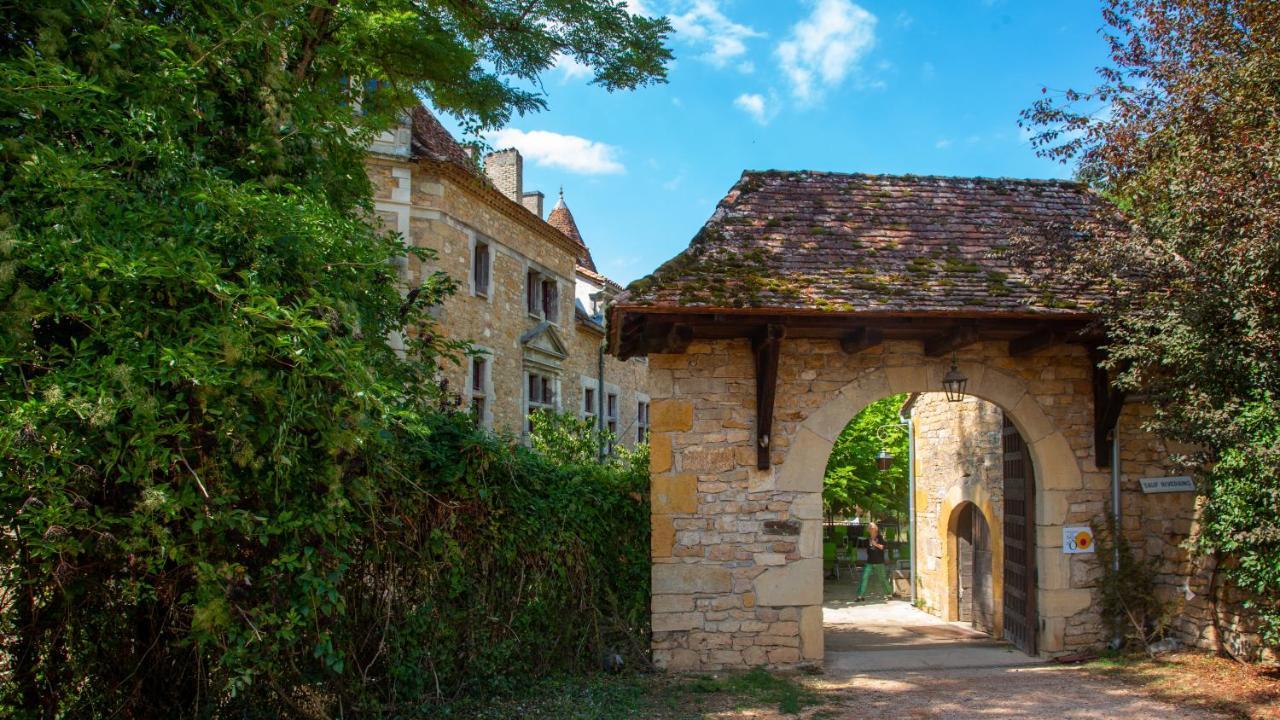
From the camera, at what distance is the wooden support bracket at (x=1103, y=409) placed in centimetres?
723

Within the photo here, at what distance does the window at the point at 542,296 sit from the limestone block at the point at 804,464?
29.8 ft

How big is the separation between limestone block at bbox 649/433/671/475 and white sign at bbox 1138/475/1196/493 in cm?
409

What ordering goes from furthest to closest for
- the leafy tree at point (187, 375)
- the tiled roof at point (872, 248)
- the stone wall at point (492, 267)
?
the stone wall at point (492, 267) → the tiled roof at point (872, 248) → the leafy tree at point (187, 375)

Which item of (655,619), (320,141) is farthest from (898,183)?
(320,141)

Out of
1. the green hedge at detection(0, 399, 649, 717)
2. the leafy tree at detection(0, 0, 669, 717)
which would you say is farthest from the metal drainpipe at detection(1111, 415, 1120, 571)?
the leafy tree at detection(0, 0, 669, 717)

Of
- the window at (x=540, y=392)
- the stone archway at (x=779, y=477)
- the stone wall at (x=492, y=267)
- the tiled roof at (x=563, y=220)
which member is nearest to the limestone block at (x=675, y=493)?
the stone archway at (x=779, y=477)

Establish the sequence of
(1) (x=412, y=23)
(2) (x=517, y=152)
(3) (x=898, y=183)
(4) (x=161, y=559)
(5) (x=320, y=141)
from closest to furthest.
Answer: (4) (x=161, y=559), (5) (x=320, y=141), (1) (x=412, y=23), (3) (x=898, y=183), (2) (x=517, y=152)

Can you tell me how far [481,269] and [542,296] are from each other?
8.51 feet

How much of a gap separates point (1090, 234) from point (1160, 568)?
289 centimetres

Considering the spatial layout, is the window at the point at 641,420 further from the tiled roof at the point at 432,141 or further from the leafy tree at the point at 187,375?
the leafy tree at the point at 187,375

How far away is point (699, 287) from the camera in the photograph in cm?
679

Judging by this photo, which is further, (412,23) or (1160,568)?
(1160,568)

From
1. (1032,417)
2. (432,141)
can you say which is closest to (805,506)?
(1032,417)

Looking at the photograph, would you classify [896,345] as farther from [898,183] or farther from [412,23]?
[412,23]
